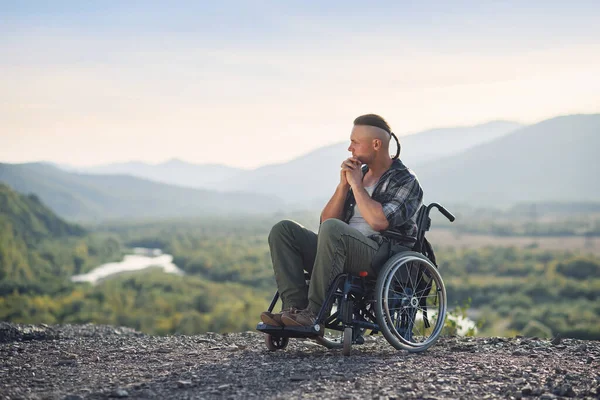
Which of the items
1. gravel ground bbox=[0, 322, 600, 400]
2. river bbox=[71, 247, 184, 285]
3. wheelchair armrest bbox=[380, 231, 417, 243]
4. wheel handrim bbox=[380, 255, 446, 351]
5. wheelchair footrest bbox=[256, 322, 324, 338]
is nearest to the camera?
gravel ground bbox=[0, 322, 600, 400]

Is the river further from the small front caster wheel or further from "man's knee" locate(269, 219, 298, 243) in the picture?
"man's knee" locate(269, 219, 298, 243)

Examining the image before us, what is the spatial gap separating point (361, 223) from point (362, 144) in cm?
78

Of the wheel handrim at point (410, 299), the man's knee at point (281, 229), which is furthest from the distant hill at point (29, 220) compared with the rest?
the wheel handrim at point (410, 299)

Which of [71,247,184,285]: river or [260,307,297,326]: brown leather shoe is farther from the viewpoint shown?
[71,247,184,285]: river

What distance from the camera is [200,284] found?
105m

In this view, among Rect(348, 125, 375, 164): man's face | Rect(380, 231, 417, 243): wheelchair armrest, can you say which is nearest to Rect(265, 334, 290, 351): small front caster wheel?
Rect(380, 231, 417, 243): wheelchair armrest

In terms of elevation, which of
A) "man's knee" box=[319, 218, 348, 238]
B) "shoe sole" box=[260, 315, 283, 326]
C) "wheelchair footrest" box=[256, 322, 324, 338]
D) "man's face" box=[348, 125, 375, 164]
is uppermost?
"man's face" box=[348, 125, 375, 164]

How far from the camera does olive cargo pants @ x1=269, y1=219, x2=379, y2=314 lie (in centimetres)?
647

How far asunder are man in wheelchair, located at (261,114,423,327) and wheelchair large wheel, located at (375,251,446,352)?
0.20 meters

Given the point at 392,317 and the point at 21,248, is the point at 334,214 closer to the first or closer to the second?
the point at 392,317

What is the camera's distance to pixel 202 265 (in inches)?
5084

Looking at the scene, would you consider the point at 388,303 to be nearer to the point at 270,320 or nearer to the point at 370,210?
the point at 370,210

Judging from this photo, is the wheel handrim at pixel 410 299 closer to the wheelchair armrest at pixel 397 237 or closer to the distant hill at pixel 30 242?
the wheelchair armrest at pixel 397 237

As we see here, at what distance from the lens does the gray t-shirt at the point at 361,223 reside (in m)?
6.97
